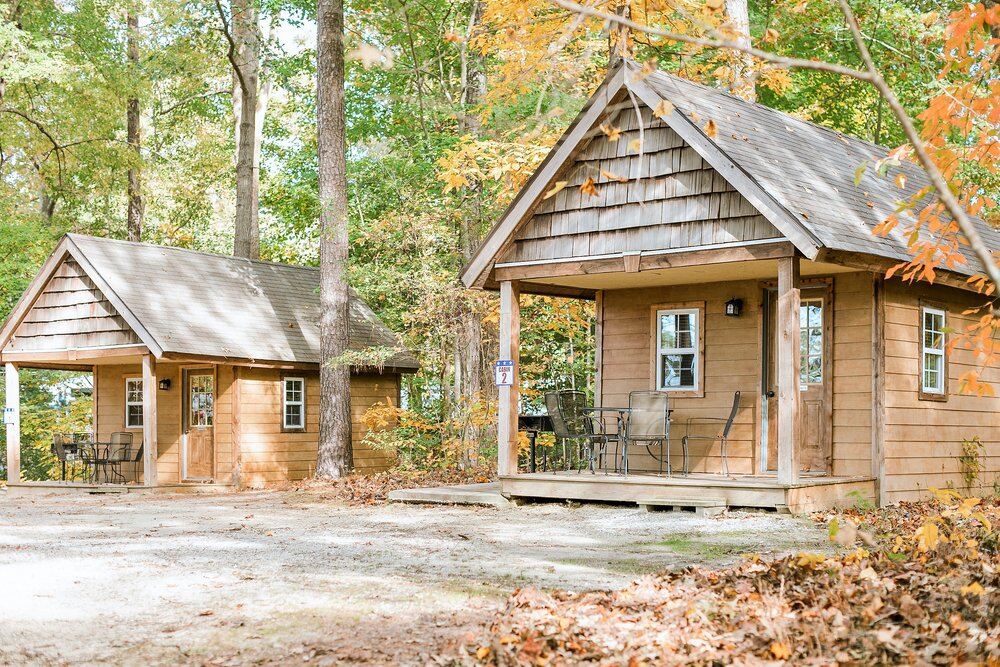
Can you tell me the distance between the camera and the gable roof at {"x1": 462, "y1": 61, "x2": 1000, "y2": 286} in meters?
12.7

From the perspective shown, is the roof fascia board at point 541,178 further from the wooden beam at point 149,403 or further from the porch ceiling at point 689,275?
the wooden beam at point 149,403

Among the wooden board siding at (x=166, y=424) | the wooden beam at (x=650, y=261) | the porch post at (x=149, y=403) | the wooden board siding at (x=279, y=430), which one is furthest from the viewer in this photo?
the wooden board siding at (x=166, y=424)

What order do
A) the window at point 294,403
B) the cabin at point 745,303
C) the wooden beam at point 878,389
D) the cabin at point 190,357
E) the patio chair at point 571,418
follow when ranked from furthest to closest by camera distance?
Answer: the window at point 294,403 → the cabin at point 190,357 → the patio chair at point 571,418 → the wooden beam at point 878,389 → the cabin at point 745,303

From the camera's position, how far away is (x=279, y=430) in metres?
22.9

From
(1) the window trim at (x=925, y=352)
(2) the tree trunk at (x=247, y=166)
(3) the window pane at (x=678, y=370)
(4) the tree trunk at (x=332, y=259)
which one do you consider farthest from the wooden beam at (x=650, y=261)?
(2) the tree trunk at (x=247, y=166)

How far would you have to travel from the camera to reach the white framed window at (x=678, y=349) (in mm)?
15738

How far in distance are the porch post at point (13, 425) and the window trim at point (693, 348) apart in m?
12.9

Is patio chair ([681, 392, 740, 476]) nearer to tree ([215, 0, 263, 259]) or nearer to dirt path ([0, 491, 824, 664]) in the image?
dirt path ([0, 491, 824, 664])

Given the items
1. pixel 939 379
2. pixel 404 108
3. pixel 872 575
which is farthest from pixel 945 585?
pixel 404 108

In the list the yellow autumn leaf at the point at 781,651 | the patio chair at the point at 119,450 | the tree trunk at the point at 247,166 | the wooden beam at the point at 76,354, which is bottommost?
the patio chair at the point at 119,450

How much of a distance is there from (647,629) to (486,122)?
14806 millimetres

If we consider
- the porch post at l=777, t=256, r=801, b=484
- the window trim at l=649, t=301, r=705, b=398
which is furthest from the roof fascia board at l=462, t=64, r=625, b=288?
the porch post at l=777, t=256, r=801, b=484

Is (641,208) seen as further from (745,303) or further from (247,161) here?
(247,161)

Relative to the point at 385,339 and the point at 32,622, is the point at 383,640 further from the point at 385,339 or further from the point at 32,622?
the point at 385,339
